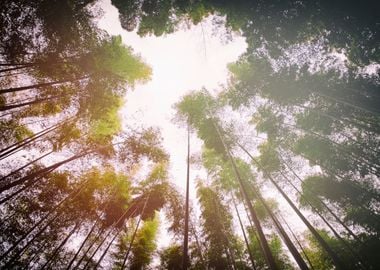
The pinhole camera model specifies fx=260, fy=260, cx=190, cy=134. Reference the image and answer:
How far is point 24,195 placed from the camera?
33.3ft

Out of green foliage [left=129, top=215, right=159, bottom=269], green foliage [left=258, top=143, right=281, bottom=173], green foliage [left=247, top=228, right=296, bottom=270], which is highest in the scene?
green foliage [left=258, top=143, right=281, bottom=173]

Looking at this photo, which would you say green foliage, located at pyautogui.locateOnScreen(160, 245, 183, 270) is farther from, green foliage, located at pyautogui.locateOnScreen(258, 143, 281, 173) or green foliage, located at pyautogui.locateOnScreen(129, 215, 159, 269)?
green foliage, located at pyautogui.locateOnScreen(258, 143, 281, 173)

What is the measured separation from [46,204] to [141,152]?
169 inches

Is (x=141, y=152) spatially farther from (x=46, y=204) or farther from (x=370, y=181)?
(x=370, y=181)

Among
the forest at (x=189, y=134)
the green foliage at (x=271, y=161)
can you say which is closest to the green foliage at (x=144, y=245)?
the forest at (x=189, y=134)

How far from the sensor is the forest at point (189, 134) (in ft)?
24.2

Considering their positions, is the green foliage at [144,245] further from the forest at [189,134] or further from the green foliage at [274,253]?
the green foliage at [274,253]

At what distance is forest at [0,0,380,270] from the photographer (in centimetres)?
739

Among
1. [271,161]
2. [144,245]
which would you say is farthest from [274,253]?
[144,245]

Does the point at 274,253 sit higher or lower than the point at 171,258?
lower

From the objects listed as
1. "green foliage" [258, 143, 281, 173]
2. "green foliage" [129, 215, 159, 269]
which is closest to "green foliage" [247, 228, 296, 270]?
"green foliage" [258, 143, 281, 173]

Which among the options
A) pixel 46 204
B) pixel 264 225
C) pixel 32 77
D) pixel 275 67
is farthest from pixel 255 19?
pixel 46 204

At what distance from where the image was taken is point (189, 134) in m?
11.2

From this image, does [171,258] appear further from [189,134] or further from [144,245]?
[189,134]
